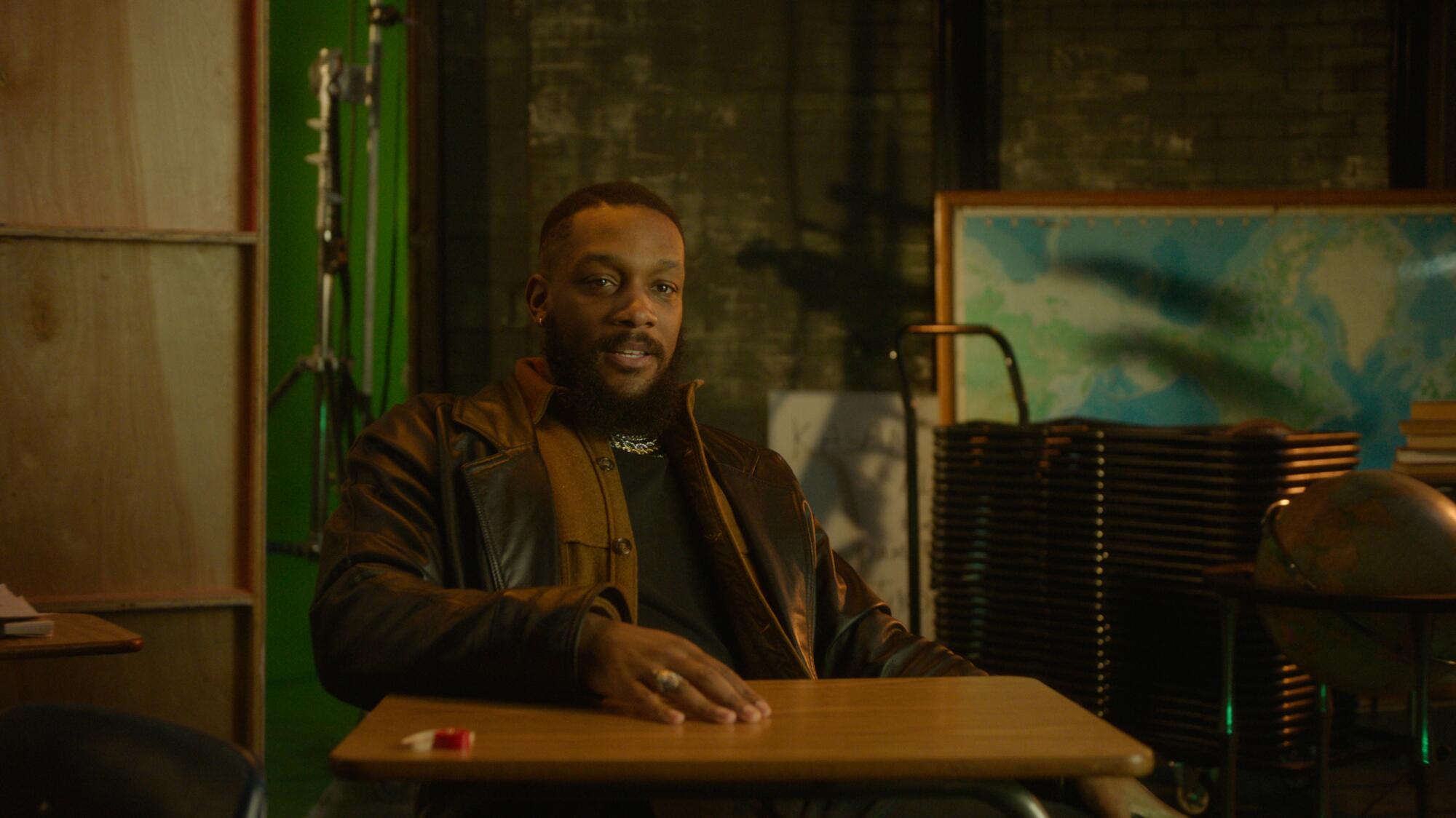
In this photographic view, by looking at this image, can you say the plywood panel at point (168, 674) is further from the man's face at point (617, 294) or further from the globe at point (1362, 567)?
the globe at point (1362, 567)

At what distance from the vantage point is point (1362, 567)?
299 cm

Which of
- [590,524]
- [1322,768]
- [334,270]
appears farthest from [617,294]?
[334,270]

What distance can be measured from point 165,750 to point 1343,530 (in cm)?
251

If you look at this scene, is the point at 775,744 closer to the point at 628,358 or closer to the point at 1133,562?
the point at 628,358

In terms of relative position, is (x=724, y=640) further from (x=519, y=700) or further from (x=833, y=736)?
(x=833, y=736)

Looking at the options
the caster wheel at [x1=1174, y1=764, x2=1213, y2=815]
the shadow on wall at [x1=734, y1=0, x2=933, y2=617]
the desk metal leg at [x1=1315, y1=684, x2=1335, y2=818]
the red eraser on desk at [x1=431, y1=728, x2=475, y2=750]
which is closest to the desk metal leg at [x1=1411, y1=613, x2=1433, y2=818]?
the desk metal leg at [x1=1315, y1=684, x2=1335, y2=818]

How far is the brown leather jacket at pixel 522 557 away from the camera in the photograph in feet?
5.43

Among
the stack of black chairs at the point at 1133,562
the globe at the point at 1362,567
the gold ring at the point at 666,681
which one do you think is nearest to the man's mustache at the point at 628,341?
the gold ring at the point at 666,681

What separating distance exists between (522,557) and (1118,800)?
889 mm

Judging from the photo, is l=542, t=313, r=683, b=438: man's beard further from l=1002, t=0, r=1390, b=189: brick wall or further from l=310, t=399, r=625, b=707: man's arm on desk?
l=1002, t=0, r=1390, b=189: brick wall

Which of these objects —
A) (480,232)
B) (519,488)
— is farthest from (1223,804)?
(480,232)

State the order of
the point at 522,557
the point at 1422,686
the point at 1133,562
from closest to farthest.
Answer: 1. the point at 522,557
2. the point at 1422,686
3. the point at 1133,562

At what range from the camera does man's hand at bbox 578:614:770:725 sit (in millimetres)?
1443

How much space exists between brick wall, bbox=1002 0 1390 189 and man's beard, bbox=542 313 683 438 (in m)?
3.57
